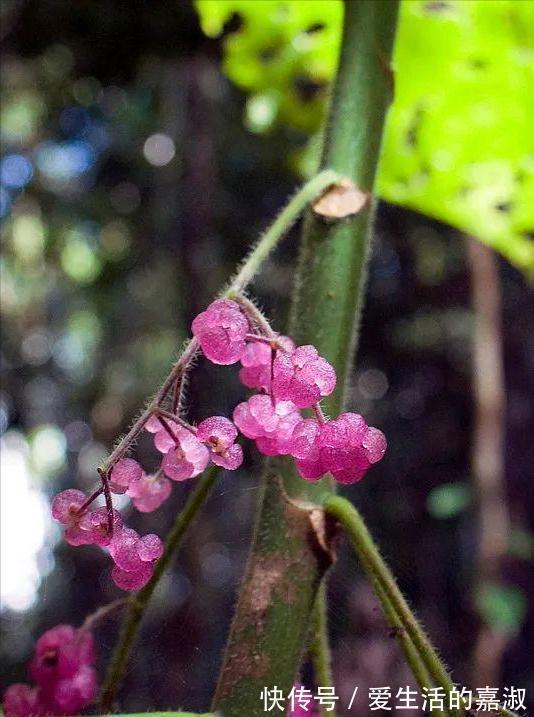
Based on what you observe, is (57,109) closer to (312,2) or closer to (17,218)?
(17,218)

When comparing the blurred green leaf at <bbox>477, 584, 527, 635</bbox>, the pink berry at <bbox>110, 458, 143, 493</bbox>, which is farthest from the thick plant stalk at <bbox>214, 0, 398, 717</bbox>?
the blurred green leaf at <bbox>477, 584, 527, 635</bbox>

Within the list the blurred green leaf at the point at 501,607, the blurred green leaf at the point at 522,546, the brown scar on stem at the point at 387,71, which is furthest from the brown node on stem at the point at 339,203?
the blurred green leaf at the point at 522,546

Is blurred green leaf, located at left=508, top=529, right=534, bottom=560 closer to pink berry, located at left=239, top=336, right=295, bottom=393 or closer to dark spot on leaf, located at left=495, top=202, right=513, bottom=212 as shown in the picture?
dark spot on leaf, located at left=495, top=202, right=513, bottom=212

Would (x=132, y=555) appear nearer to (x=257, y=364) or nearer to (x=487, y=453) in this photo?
(x=257, y=364)

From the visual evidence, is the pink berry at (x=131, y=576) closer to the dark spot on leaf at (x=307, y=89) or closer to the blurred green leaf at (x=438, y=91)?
the blurred green leaf at (x=438, y=91)

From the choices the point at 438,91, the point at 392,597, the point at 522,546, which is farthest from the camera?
the point at 522,546

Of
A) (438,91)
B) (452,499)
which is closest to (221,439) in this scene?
(438,91)

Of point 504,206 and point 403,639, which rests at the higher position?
point 504,206
